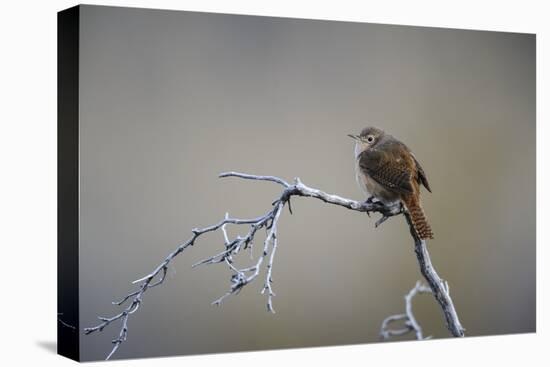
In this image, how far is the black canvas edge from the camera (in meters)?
6.13

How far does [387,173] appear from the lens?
679cm

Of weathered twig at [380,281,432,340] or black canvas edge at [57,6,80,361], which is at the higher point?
black canvas edge at [57,6,80,361]

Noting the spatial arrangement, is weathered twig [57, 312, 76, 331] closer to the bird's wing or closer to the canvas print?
the canvas print

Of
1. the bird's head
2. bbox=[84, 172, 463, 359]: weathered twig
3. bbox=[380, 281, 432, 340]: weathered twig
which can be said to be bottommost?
bbox=[380, 281, 432, 340]: weathered twig

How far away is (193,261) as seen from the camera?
21.2 ft

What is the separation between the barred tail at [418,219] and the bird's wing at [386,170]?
2.8 inches

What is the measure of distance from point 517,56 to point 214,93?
256cm

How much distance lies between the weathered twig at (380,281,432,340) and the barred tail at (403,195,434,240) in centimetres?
47

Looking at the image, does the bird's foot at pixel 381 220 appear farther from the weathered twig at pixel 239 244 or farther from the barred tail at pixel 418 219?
the weathered twig at pixel 239 244

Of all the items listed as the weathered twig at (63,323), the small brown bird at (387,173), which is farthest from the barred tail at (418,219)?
the weathered twig at (63,323)

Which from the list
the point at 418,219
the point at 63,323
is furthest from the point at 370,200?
the point at 63,323

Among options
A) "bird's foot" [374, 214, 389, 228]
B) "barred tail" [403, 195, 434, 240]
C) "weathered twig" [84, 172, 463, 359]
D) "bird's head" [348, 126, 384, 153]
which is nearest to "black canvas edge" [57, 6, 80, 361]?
"weathered twig" [84, 172, 463, 359]

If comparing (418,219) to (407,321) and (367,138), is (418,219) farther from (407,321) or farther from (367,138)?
(407,321)

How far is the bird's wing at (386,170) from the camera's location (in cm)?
677
